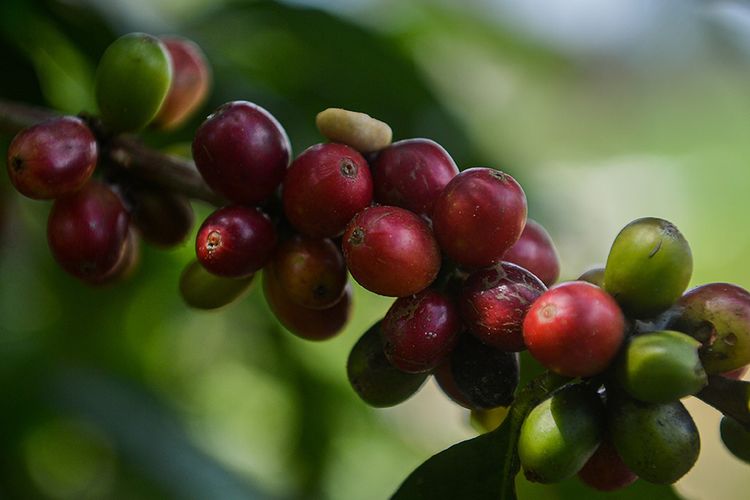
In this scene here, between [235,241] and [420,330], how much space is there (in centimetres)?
Result: 26

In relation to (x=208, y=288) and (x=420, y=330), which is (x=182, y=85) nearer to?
(x=208, y=288)

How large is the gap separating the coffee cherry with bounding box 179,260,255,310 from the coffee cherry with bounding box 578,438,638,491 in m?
0.49

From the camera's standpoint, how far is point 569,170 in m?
3.57

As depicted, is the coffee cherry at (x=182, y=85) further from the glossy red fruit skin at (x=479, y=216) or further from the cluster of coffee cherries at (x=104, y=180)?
the glossy red fruit skin at (x=479, y=216)

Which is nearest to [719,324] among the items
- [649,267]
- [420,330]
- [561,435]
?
[649,267]

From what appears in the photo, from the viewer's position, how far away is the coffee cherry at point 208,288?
1.15 meters

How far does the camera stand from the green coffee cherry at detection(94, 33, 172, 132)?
115cm

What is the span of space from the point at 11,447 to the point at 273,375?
0.82m

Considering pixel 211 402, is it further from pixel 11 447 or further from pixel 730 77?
pixel 730 77

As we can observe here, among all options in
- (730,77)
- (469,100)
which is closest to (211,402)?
(469,100)

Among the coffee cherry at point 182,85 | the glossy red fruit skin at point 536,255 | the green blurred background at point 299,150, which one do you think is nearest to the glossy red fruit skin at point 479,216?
the glossy red fruit skin at point 536,255

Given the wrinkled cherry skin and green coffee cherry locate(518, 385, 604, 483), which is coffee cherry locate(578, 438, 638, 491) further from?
the wrinkled cherry skin

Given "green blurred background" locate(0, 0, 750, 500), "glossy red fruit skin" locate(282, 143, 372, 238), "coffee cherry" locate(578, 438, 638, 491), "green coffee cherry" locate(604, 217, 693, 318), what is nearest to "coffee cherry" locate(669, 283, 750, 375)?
"green coffee cherry" locate(604, 217, 693, 318)

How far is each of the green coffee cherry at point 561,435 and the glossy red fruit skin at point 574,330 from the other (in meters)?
0.04
